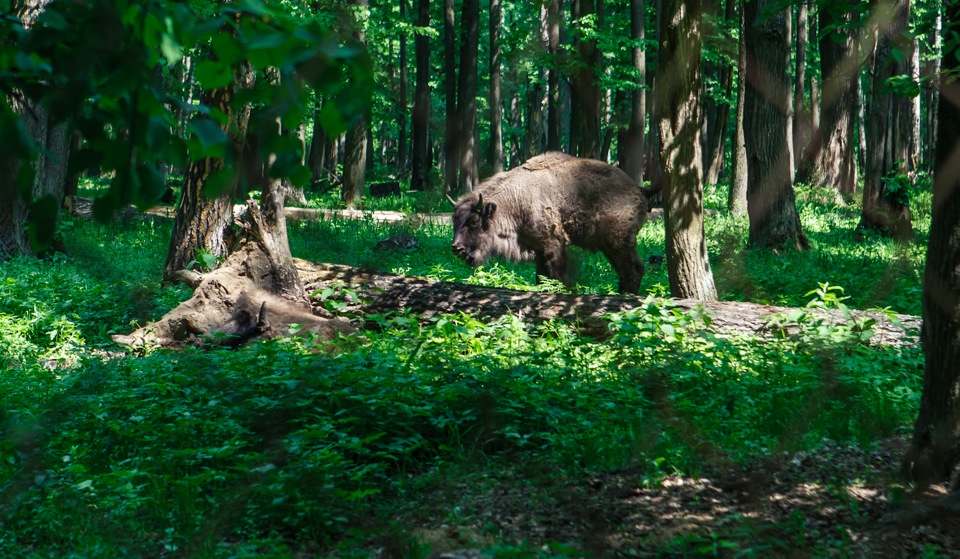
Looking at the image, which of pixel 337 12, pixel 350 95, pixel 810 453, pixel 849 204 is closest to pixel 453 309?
pixel 810 453

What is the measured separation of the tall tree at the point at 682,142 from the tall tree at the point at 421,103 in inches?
809

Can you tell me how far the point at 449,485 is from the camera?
4684mm

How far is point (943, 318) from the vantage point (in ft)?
14.1

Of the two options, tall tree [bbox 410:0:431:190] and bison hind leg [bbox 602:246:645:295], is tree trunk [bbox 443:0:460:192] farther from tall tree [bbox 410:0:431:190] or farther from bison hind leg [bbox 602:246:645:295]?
bison hind leg [bbox 602:246:645:295]

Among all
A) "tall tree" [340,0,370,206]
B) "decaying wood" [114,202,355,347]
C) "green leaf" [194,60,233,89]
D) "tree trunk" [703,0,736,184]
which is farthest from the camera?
"tree trunk" [703,0,736,184]

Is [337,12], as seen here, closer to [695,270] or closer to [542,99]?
[695,270]

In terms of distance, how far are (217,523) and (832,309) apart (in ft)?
22.3

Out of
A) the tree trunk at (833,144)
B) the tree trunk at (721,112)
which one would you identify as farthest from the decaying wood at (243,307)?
the tree trunk at (833,144)

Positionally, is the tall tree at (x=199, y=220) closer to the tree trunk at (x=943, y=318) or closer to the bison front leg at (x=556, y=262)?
the bison front leg at (x=556, y=262)

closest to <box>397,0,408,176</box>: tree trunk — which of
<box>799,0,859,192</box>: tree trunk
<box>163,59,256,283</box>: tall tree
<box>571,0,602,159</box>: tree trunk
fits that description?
<box>571,0,602,159</box>: tree trunk

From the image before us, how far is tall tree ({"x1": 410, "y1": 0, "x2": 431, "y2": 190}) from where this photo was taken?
96.9 ft

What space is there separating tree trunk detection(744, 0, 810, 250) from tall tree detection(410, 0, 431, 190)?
15922mm

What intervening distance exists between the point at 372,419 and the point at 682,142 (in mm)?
5538

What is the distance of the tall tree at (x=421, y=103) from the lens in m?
29.5
